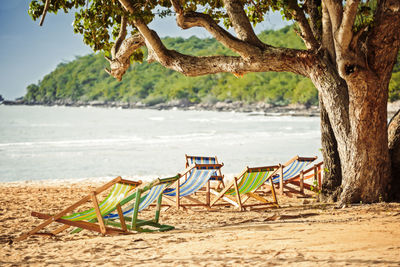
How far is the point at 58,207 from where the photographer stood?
293 inches

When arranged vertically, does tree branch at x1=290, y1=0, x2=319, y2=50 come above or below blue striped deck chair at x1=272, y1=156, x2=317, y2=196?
above

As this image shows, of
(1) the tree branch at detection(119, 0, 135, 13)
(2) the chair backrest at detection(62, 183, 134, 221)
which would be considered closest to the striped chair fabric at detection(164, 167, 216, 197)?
(2) the chair backrest at detection(62, 183, 134, 221)

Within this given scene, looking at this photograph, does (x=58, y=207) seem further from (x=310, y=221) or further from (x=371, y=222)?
(x=371, y=222)

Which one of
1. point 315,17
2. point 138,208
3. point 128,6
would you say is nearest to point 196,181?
point 138,208

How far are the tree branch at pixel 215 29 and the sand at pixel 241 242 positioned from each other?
222 cm

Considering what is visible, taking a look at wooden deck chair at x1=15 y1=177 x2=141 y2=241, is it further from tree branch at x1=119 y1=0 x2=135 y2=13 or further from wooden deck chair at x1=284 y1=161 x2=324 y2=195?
wooden deck chair at x1=284 y1=161 x2=324 y2=195

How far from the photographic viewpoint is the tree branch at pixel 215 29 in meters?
6.07

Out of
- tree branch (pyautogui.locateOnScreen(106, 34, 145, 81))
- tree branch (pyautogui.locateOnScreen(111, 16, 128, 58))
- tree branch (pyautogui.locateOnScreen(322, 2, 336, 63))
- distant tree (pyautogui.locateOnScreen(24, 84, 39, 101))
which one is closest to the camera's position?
tree branch (pyautogui.locateOnScreen(322, 2, 336, 63))

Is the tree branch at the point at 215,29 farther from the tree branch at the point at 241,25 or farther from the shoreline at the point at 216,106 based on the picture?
the shoreline at the point at 216,106

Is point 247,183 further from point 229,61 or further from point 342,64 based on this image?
point 342,64

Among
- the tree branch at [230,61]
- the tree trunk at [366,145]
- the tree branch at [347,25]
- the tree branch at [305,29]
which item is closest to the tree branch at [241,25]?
the tree branch at [230,61]

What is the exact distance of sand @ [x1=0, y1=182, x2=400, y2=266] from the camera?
3580 mm

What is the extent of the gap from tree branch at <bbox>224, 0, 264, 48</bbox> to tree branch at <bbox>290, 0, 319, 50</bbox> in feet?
2.79

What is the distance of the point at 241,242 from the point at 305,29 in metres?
3.86
